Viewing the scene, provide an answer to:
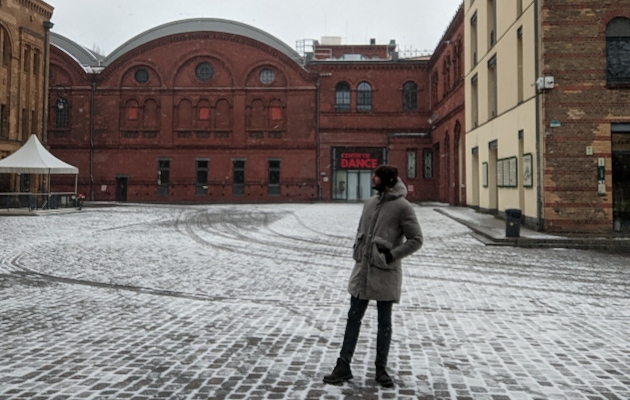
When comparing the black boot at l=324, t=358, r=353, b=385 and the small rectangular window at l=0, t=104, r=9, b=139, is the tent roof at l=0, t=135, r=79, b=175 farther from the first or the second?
the black boot at l=324, t=358, r=353, b=385

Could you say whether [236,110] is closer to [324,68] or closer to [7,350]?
[324,68]

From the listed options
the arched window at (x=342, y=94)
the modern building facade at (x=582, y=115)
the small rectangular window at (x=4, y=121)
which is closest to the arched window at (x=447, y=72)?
A: the arched window at (x=342, y=94)

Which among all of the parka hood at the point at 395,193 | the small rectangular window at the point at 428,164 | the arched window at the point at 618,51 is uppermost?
the arched window at the point at 618,51

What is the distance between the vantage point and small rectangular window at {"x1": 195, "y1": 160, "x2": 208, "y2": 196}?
43781 millimetres

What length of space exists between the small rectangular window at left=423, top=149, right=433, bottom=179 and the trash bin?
2699cm

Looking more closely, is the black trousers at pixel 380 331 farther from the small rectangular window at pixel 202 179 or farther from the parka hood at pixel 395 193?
the small rectangular window at pixel 202 179

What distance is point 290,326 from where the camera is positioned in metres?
6.60

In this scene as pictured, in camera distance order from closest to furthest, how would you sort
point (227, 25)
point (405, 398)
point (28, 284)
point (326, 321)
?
1. point (405, 398)
2. point (326, 321)
3. point (28, 284)
4. point (227, 25)

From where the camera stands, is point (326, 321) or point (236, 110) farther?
point (236, 110)

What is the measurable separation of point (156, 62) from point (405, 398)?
4404 centimetres

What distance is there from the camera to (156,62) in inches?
1751

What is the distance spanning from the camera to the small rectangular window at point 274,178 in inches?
1714

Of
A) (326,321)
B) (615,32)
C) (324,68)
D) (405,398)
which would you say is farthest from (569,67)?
(324,68)

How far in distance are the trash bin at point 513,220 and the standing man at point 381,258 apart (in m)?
11.6
